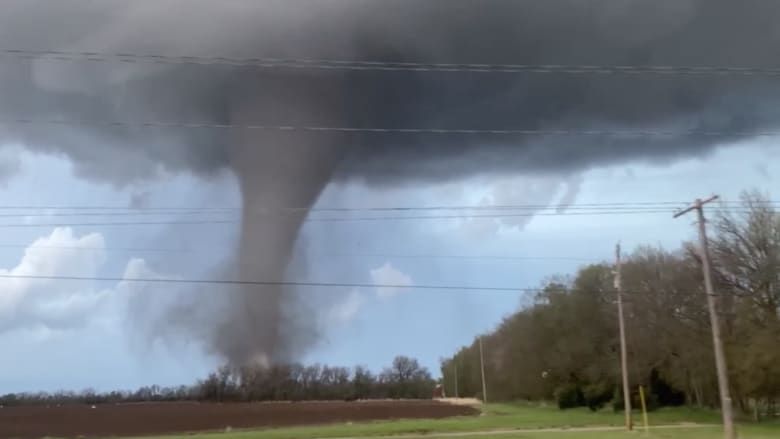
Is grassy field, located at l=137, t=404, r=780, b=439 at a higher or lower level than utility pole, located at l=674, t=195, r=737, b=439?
lower

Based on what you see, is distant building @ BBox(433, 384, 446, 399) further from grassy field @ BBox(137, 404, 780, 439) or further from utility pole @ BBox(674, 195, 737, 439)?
utility pole @ BBox(674, 195, 737, 439)

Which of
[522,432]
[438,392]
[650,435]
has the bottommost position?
[650,435]

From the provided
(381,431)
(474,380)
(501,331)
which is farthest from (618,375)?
(474,380)

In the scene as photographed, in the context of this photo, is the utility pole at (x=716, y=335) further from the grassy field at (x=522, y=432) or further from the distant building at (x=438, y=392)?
the distant building at (x=438, y=392)

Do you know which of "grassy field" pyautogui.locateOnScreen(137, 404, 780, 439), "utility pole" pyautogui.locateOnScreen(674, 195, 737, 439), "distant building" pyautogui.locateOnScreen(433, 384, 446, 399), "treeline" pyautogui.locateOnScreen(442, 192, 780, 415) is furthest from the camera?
"distant building" pyautogui.locateOnScreen(433, 384, 446, 399)

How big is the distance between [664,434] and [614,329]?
119ft

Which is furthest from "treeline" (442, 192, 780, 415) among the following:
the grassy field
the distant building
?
the distant building

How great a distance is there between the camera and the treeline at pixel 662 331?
5503 cm

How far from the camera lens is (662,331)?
67.1m

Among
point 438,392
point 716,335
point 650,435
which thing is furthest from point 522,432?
point 438,392

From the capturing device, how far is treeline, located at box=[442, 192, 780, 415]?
55.0 m

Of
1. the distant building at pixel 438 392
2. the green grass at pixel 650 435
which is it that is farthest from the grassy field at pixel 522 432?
the distant building at pixel 438 392

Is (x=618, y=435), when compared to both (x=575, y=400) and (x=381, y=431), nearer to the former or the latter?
(x=381, y=431)

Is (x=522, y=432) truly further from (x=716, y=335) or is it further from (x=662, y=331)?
(x=662, y=331)
